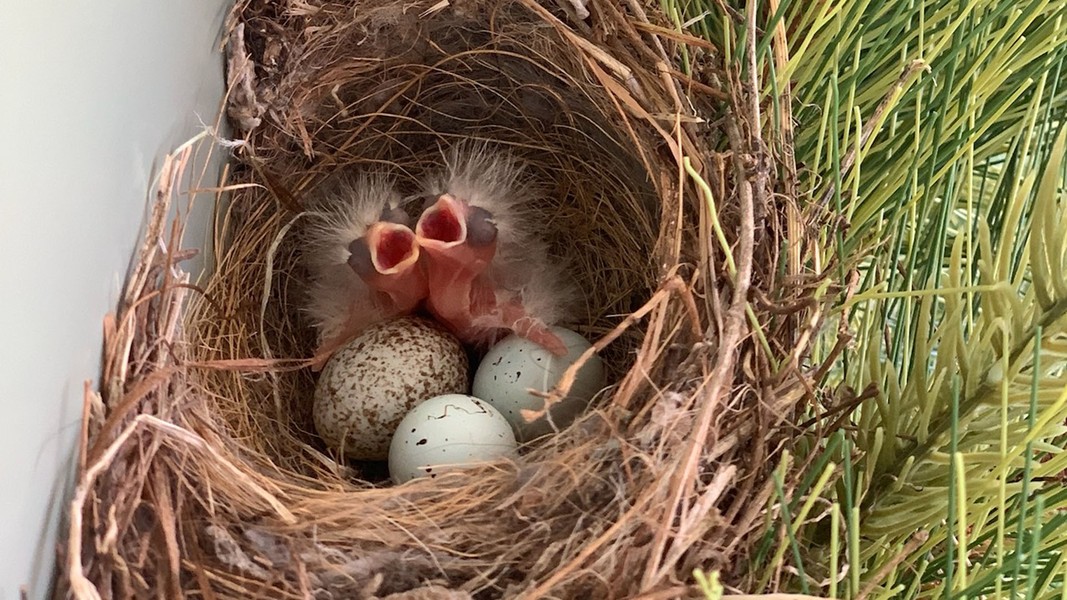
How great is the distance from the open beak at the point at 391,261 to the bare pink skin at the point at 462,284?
2 cm

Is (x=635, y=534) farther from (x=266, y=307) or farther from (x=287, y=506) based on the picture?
(x=266, y=307)

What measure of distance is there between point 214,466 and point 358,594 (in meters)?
0.18

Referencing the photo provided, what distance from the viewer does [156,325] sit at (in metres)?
0.82

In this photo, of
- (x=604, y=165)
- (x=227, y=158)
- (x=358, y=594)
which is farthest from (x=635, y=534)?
(x=227, y=158)

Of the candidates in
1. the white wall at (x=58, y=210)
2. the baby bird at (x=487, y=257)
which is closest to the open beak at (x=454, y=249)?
the baby bird at (x=487, y=257)

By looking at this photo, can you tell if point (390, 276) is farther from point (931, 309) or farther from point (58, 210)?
point (931, 309)

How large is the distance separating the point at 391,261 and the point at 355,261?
6 cm

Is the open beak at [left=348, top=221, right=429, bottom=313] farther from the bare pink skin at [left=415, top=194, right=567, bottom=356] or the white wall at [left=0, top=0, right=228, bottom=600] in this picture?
the white wall at [left=0, top=0, right=228, bottom=600]

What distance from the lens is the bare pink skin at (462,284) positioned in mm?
1067

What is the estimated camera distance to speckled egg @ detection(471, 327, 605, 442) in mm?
1019

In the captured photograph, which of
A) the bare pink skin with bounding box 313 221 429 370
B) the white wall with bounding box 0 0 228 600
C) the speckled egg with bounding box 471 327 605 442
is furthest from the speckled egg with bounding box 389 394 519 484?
the white wall with bounding box 0 0 228 600

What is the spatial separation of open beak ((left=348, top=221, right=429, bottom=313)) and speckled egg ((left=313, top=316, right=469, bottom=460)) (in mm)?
64

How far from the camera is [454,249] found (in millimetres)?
1069

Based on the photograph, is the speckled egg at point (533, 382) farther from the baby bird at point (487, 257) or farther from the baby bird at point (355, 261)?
the baby bird at point (355, 261)
